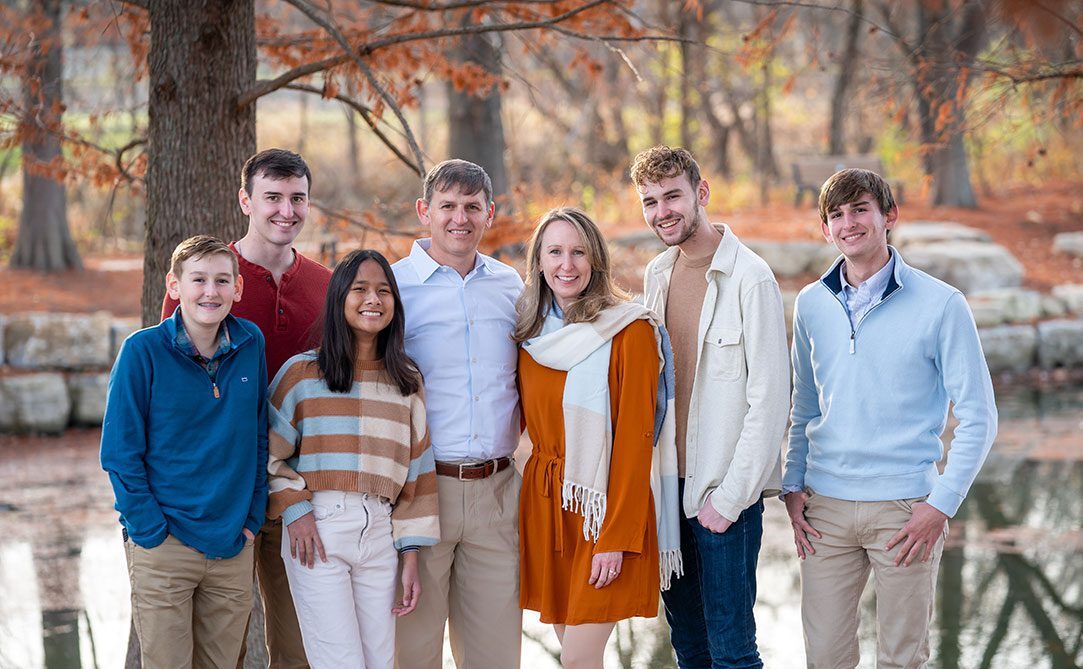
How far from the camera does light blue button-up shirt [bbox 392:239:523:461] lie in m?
3.59

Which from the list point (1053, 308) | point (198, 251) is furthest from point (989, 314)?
point (198, 251)

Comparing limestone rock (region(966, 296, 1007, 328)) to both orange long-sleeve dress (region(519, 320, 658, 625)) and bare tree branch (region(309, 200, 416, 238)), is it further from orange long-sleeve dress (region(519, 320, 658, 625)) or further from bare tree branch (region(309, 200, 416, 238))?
orange long-sleeve dress (region(519, 320, 658, 625))

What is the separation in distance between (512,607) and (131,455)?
49.6 inches

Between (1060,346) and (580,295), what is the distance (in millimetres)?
9872

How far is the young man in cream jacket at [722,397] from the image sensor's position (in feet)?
11.3

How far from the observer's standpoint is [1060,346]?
39.1ft

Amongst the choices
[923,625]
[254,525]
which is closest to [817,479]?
[923,625]

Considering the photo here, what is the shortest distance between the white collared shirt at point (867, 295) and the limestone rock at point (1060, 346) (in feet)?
30.8

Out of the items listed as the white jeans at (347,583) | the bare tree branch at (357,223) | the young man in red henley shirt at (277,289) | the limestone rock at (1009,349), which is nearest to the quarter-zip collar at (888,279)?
the white jeans at (347,583)

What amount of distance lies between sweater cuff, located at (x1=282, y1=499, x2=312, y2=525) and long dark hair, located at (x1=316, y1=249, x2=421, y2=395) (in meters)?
0.35

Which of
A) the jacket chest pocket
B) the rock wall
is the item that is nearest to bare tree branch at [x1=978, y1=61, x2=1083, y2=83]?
the jacket chest pocket

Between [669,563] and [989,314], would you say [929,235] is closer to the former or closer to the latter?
[989,314]

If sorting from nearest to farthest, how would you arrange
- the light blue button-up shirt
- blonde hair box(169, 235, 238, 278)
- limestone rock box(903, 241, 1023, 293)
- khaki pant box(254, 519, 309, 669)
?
blonde hair box(169, 235, 238, 278), the light blue button-up shirt, khaki pant box(254, 519, 309, 669), limestone rock box(903, 241, 1023, 293)

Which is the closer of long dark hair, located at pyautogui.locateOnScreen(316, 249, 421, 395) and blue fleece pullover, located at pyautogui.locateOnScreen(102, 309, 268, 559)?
blue fleece pullover, located at pyautogui.locateOnScreen(102, 309, 268, 559)
